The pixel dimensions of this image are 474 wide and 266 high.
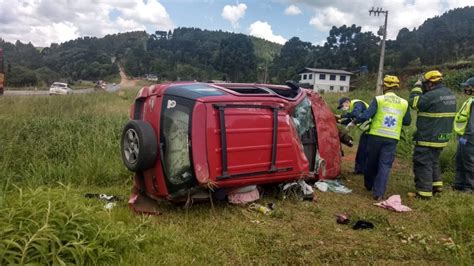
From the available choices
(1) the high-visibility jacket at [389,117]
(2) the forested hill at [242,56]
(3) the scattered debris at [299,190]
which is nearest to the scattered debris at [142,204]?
(3) the scattered debris at [299,190]

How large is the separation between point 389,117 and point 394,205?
1.21m

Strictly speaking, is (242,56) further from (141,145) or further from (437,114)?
(141,145)

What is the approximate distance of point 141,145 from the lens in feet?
12.6

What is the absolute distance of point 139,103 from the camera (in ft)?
14.7

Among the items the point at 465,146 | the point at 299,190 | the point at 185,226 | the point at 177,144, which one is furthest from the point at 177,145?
the point at 465,146

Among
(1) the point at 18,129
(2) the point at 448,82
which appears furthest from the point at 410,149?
(2) the point at 448,82

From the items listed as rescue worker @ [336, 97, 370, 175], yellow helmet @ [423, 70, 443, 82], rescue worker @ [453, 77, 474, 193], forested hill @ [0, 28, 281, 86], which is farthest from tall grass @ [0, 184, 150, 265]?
forested hill @ [0, 28, 281, 86]

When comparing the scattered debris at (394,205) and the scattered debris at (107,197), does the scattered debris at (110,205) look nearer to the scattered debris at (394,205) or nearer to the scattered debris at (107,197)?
the scattered debris at (107,197)

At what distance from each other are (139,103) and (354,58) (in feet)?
219

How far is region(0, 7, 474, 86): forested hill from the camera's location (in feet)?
177

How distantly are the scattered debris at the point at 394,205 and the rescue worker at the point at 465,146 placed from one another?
1.47m

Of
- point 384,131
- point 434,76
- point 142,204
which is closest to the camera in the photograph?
point 142,204

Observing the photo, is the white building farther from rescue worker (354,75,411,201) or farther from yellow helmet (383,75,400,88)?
rescue worker (354,75,411,201)

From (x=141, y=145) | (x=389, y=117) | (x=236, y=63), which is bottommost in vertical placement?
(x=141, y=145)
